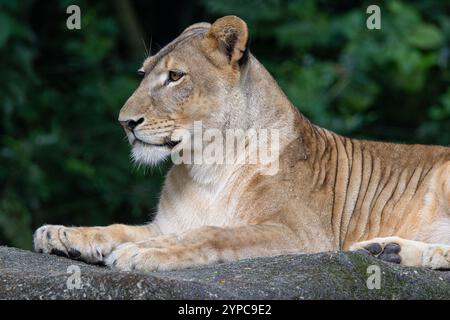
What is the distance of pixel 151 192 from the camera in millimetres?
10500

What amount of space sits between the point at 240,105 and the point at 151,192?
4.89 m

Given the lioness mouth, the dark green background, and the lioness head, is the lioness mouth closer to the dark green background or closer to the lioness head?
the lioness head

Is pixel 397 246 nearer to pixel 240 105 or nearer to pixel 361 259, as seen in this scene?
pixel 361 259

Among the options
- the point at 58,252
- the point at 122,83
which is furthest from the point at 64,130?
the point at 58,252

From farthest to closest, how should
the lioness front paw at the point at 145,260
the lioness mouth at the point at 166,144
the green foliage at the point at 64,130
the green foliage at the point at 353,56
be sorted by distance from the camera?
1. the green foliage at the point at 353,56
2. the green foliage at the point at 64,130
3. the lioness mouth at the point at 166,144
4. the lioness front paw at the point at 145,260

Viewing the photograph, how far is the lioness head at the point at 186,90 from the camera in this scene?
5.51 metres

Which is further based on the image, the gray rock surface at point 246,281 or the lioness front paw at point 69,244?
the lioness front paw at point 69,244

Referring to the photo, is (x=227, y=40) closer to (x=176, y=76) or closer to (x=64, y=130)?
(x=176, y=76)

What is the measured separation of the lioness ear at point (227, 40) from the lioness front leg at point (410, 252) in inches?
49.3

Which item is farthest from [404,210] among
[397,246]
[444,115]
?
[444,115]

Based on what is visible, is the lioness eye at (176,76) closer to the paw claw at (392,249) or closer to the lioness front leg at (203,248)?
the lioness front leg at (203,248)

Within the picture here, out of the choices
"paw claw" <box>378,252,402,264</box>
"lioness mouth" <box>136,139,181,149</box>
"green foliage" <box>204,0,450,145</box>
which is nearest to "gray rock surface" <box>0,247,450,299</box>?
"paw claw" <box>378,252,402,264</box>

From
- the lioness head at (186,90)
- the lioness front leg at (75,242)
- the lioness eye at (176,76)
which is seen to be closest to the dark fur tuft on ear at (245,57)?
the lioness head at (186,90)

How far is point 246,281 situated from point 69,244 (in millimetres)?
1221
